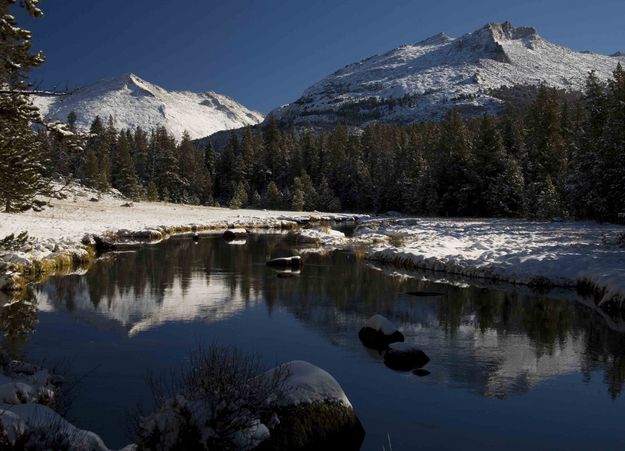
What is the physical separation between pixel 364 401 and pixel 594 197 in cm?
3893

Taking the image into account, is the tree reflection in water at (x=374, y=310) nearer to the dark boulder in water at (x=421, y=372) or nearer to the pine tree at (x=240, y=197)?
the dark boulder in water at (x=421, y=372)

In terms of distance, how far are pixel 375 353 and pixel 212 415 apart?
7373mm

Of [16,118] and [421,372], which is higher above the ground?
[16,118]

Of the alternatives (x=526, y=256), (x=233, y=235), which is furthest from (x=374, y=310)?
(x=233, y=235)

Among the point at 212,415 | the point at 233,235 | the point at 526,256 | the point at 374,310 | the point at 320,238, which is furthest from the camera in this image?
the point at 233,235

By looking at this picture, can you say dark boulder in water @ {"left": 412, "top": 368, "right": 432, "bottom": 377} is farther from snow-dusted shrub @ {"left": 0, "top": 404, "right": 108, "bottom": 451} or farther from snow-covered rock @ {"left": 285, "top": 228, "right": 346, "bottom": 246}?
snow-covered rock @ {"left": 285, "top": 228, "right": 346, "bottom": 246}

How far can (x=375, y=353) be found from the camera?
13.4 m

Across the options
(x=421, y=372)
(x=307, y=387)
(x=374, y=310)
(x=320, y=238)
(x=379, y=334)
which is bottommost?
(x=421, y=372)

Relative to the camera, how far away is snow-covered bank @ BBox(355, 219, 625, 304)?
20.9 m

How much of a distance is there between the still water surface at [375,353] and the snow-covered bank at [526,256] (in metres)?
2.11

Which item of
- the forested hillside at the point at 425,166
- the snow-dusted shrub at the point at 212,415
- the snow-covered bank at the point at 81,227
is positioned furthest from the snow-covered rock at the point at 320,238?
the snow-dusted shrub at the point at 212,415

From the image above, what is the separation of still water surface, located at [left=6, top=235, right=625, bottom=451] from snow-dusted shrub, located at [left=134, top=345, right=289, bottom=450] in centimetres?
227

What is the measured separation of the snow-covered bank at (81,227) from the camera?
2314 centimetres

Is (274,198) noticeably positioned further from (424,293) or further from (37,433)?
(37,433)
